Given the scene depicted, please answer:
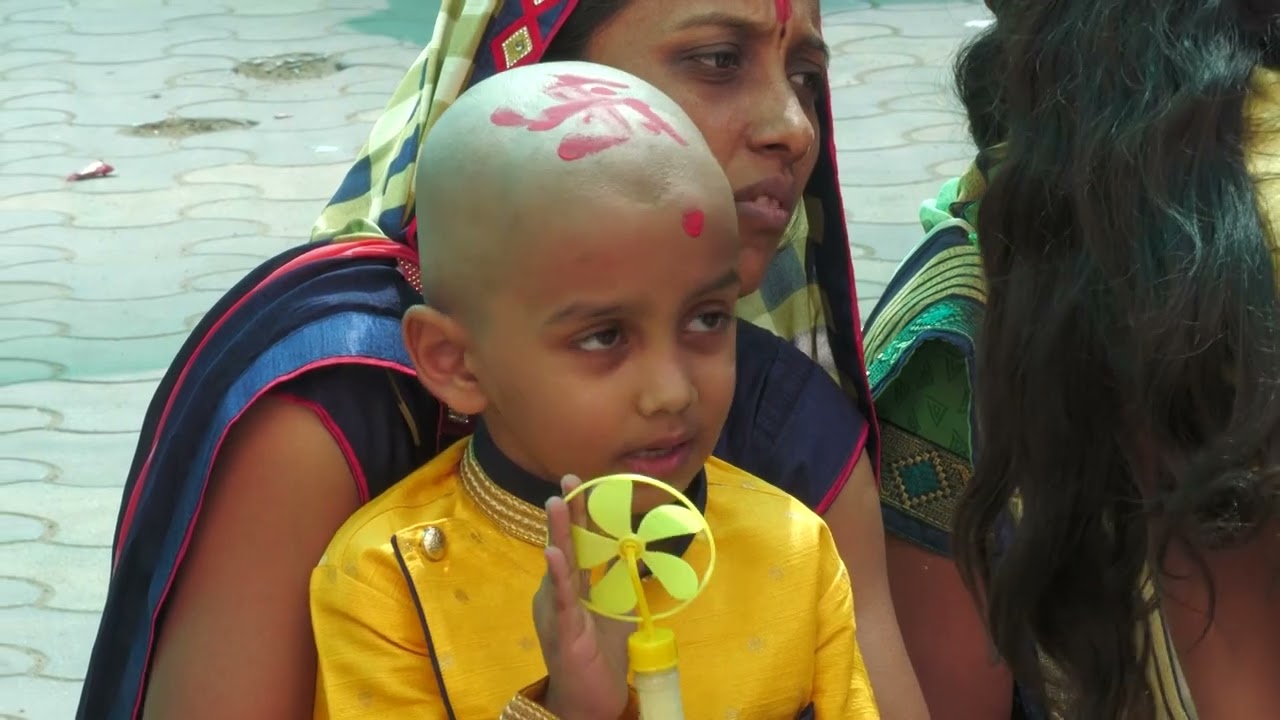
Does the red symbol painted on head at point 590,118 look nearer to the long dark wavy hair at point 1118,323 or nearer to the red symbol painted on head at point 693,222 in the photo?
the red symbol painted on head at point 693,222

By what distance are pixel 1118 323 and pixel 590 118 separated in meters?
0.53

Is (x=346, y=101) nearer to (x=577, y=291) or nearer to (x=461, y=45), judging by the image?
(x=461, y=45)

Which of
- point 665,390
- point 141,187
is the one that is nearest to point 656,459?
point 665,390

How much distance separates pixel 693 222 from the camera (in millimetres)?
1578

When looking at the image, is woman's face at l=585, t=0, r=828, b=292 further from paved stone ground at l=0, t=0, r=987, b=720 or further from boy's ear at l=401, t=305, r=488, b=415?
paved stone ground at l=0, t=0, r=987, b=720

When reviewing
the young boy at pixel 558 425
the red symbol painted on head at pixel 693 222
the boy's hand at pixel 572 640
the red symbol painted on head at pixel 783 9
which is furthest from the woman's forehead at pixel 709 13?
the boy's hand at pixel 572 640

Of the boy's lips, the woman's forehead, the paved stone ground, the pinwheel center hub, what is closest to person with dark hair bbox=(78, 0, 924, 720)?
the woman's forehead

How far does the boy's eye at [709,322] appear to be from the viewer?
1610 mm

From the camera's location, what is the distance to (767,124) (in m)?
1.98

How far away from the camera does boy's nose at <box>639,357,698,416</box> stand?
154 cm

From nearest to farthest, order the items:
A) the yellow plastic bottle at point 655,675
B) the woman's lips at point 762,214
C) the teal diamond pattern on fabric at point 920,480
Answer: the yellow plastic bottle at point 655,675, the woman's lips at point 762,214, the teal diamond pattern on fabric at point 920,480

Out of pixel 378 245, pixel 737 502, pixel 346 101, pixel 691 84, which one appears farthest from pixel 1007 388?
pixel 346 101

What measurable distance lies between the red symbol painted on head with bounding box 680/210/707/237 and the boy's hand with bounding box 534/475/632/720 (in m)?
0.27

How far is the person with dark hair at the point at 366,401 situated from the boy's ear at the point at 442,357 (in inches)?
3.8
